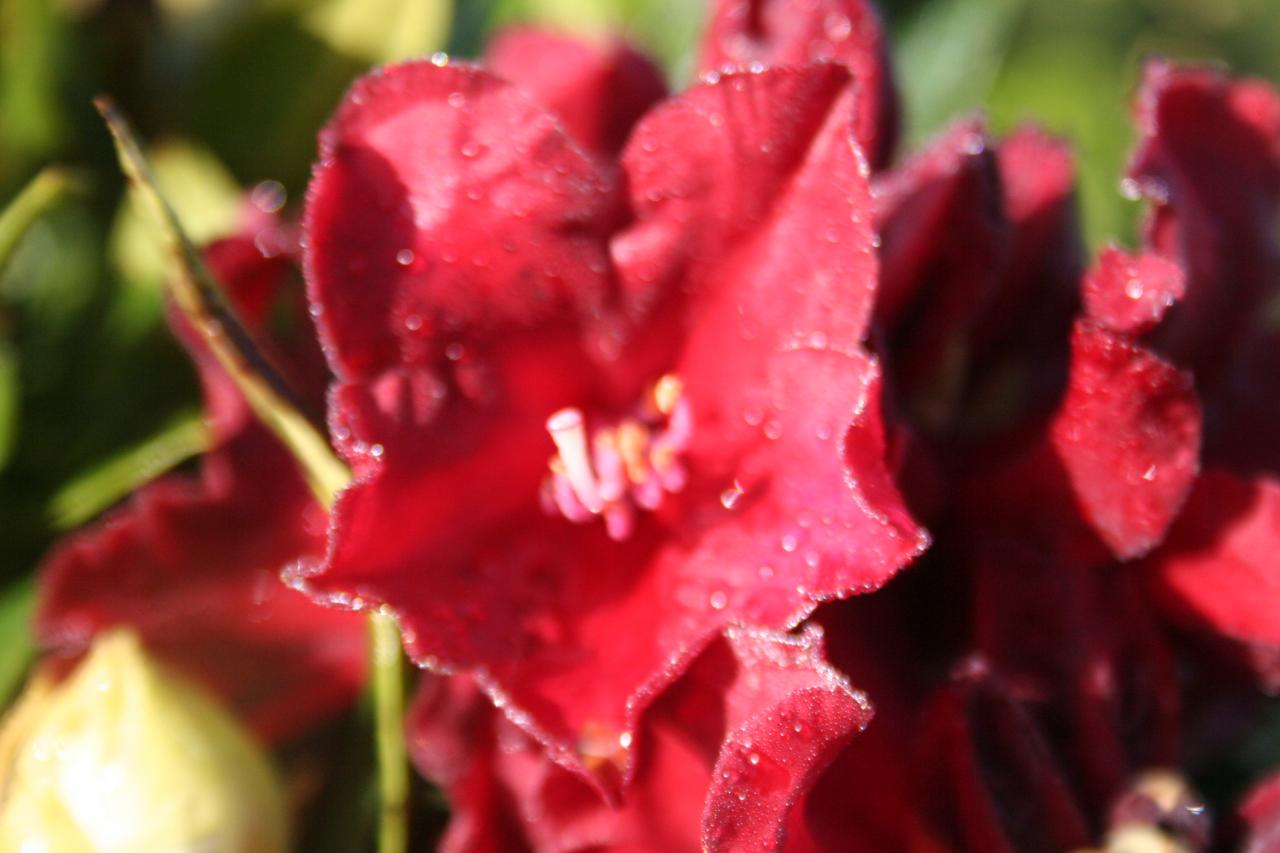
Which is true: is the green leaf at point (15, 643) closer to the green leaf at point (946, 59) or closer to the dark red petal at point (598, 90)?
the dark red petal at point (598, 90)

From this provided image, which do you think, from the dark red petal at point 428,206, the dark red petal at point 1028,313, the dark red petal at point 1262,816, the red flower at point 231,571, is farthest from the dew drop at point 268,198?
the dark red petal at point 1262,816

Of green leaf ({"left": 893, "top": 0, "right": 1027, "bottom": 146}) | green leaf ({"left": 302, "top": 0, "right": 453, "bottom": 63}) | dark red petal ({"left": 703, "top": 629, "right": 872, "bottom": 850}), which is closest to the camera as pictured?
dark red petal ({"left": 703, "top": 629, "right": 872, "bottom": 850})

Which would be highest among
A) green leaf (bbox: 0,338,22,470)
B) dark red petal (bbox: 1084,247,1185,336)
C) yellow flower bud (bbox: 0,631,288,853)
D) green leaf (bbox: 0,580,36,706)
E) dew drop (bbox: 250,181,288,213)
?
dark red petal (bbox: 1084,247,1185,336)

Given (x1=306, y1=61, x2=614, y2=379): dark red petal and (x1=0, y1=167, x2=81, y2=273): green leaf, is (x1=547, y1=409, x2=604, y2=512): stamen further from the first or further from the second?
(x1=0, y1=167, x2=81, y2=273): green leaf

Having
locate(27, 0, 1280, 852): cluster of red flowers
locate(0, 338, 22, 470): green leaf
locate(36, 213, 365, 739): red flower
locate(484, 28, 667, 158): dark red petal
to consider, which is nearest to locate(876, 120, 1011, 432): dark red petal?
locate(27, 0, 1280, 852): cluster of red flowers

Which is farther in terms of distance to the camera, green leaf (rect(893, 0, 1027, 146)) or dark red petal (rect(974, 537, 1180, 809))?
green leaf (rect(893, 0, 1027, 146))

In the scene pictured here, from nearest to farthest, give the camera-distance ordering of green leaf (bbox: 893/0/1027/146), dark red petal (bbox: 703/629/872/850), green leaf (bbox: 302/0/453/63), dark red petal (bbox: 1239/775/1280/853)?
dark red petal (bbox: 703/629/872/850), dark red petal (bbox: 1239/775/1280/853), green leaf (bbox: 302/0/453/63), green leaf (bbox: 893/0/1027/146)

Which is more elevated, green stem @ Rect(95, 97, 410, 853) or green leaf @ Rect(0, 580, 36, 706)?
green stem @ Rect(95, 97, 410, 853)
